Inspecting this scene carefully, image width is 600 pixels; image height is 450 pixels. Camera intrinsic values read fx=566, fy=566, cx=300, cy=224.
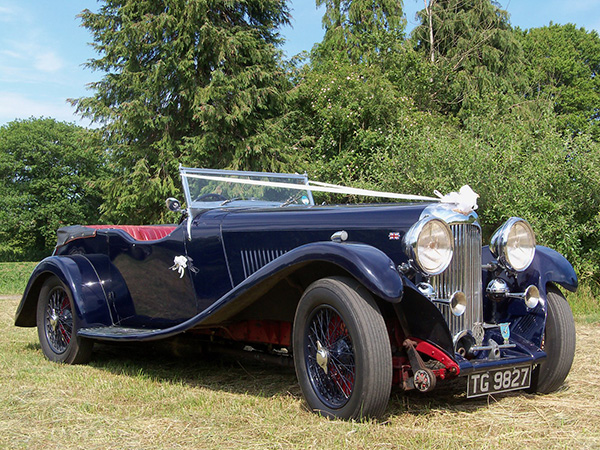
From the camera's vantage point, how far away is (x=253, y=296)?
3641 mm

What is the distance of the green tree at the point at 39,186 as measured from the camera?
117 ft

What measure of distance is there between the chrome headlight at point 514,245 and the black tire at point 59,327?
11.5ft

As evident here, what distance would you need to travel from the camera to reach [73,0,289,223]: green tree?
15.0 metres

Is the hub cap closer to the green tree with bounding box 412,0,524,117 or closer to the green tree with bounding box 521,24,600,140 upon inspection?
the green tree with bounding box 412,0,524,117

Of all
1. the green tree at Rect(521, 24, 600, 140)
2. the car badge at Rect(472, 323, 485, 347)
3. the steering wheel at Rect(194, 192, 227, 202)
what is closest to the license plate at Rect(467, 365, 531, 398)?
the car badge at Rect(472, 323, 485, 347)

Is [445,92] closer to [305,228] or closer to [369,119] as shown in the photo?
[369,119]

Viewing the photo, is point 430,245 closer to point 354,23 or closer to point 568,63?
point 354,23

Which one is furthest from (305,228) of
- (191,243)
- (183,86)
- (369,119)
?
(183,86)

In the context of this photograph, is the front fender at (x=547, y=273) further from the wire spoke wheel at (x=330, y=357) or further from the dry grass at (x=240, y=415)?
the wire spoke wheel at (x=330, y=357)

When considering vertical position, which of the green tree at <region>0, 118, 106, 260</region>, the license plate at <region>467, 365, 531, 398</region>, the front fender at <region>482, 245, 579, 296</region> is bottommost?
the license plate at <region>467, 365, 531, 398</region>

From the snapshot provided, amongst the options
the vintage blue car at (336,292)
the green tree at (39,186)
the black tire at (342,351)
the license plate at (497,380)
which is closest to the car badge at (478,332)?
the vintage blue car at (336,292)

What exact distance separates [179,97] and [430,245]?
46.0 ft

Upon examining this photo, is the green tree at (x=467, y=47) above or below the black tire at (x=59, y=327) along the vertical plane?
above

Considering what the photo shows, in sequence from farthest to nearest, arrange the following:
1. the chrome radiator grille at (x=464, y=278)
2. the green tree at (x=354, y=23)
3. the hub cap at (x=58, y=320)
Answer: the green tree at (x=354, y=23)
the hub cap at (x=58, y=320)
the chrome radiator grille at (x=464, y=278)
